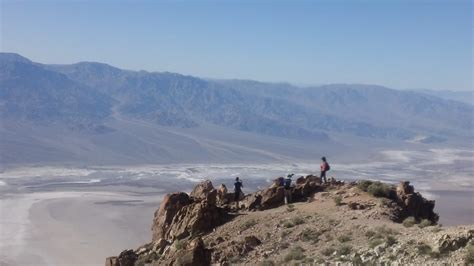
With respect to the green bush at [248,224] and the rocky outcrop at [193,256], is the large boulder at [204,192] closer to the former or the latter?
the green bush at [248,224]

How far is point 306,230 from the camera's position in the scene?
1566 cm

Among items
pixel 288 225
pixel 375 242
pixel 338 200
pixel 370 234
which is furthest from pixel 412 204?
pixel 375 242

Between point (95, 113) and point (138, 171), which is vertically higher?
point (95, 113)

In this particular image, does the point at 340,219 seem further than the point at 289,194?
No

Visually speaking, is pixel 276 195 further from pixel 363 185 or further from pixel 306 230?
pixel 306 230

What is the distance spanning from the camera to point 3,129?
125875mm

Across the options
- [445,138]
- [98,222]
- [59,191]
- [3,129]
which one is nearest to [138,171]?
[59,191]

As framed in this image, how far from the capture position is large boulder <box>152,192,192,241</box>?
1936 cm

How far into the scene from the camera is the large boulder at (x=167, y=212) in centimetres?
1936

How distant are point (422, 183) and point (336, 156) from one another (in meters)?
42.4

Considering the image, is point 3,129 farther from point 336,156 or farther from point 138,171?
point 336,156

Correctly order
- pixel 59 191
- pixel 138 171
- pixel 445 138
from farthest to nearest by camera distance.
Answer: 1. pixel 445 138
2. pixel 138 171
3. pixel 59 191

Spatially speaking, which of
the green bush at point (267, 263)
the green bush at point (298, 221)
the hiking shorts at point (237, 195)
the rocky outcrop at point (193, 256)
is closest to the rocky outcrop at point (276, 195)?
the hiking shorts at point (237, 195)

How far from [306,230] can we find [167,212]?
221 inches
